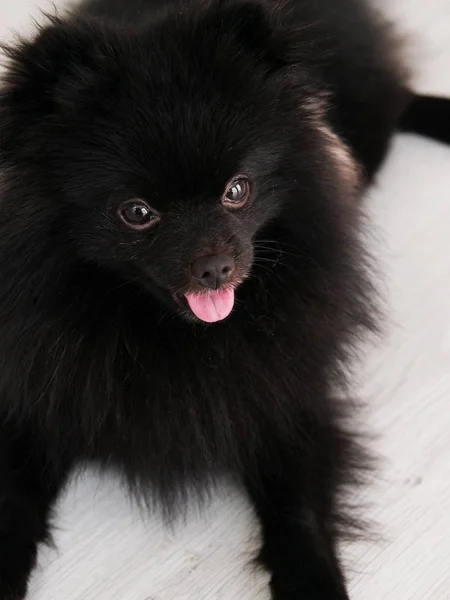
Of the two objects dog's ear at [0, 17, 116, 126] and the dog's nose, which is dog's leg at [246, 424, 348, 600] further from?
dog's ear at [0, 17, 116, 126]

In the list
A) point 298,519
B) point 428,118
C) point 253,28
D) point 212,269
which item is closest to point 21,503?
point 298,519

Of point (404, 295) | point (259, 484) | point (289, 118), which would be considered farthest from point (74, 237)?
point (404, 295)

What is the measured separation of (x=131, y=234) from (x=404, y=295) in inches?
39.3

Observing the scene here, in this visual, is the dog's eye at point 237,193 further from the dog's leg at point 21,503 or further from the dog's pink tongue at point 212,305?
the dog's leg at point 21,503

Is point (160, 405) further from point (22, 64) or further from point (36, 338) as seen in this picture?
point (22, 64)

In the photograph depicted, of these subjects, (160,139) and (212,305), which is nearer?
(160,139)

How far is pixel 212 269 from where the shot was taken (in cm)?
130

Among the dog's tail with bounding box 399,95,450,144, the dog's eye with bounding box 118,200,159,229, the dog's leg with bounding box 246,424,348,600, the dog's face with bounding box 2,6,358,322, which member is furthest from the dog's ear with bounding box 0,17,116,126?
the dog's tail with bounding box 399,95,450,144

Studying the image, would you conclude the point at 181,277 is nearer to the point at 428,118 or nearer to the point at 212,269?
the point at 212,269

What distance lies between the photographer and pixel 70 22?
52.2 inches

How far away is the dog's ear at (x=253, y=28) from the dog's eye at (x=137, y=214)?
33 cm

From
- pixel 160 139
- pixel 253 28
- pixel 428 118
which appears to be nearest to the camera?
pixel 160 139

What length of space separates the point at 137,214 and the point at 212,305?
0.21 metres

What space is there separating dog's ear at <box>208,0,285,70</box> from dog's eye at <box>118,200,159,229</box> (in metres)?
0.33
